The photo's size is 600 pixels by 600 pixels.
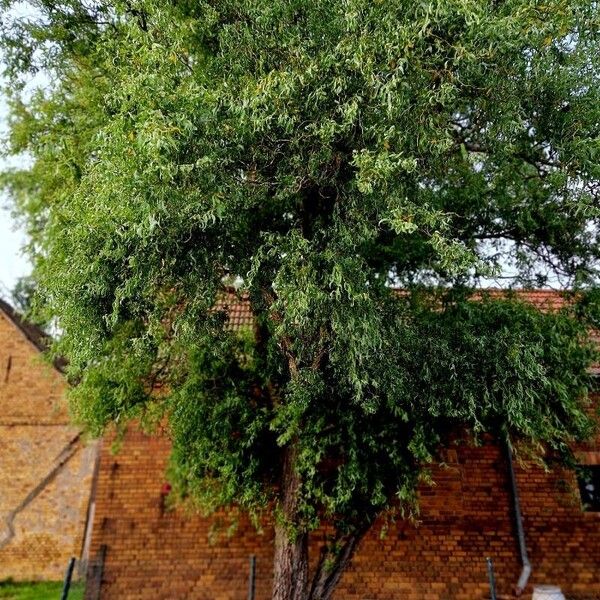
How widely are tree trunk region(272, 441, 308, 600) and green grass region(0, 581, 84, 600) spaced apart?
502 cm

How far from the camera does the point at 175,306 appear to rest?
5.59 m

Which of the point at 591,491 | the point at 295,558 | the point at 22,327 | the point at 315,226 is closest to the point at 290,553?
the point at 295,558

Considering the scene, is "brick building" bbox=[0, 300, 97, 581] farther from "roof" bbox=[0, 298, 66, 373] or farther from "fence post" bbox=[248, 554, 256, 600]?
"fence post" bbox=[248, 554, 256, 600]

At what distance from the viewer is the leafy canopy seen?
4.15 m

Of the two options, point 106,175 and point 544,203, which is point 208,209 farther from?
point 544,203

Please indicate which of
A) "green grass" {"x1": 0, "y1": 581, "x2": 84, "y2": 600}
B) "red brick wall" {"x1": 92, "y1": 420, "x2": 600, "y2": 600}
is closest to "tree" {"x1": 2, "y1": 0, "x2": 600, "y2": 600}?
"red brick wall" {"x1": 92, "y1": 420, "x2": 600, "y2": 600}

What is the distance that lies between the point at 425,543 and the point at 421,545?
0.07 meters

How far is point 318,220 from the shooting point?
5.14 m

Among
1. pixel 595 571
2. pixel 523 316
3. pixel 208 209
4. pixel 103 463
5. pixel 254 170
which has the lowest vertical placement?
pixel 595 571

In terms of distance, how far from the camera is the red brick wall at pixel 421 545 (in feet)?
25.5

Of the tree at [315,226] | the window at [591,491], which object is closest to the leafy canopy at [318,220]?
the tree at [315,226]

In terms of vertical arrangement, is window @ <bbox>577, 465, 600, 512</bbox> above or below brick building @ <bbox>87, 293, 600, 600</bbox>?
above

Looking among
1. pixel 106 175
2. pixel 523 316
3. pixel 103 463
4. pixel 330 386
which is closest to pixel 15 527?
pixel 103 463

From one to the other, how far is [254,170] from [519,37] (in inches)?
102
